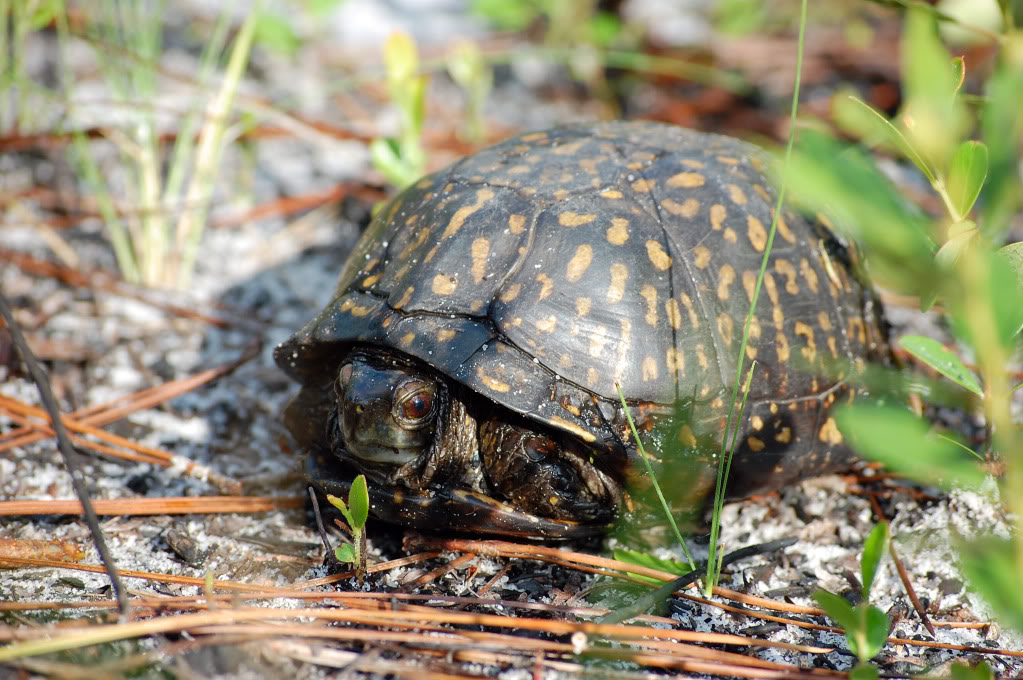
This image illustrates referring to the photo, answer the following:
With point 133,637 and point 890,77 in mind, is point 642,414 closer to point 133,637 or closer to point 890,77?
point 133,637

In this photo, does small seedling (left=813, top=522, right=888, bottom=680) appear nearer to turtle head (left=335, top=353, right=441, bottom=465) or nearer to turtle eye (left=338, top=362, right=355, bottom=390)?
turtle head (left=335, top=353, right=441, bottom=465)

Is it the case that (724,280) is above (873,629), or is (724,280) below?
above

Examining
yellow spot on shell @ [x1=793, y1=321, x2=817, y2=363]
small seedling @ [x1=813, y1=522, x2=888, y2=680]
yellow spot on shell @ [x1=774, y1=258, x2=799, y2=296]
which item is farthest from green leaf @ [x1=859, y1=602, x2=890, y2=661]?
yellow spot on shell @ [x1=774, y1=258, x2=799, y2=296]

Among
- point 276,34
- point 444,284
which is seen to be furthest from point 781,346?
point 276,34

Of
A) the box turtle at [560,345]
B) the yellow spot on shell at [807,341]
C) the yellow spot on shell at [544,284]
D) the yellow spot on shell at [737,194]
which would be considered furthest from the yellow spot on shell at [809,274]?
the yellow spot on shell at [544,284]

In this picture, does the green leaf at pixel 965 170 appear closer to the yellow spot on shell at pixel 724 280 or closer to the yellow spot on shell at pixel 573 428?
the yellow spot on shell at pixel 724 280

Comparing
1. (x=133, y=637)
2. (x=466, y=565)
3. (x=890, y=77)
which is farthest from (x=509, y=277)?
(x=890, y=77)

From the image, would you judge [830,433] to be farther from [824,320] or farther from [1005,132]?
[1005,132]

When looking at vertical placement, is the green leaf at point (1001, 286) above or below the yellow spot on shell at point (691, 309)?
below
